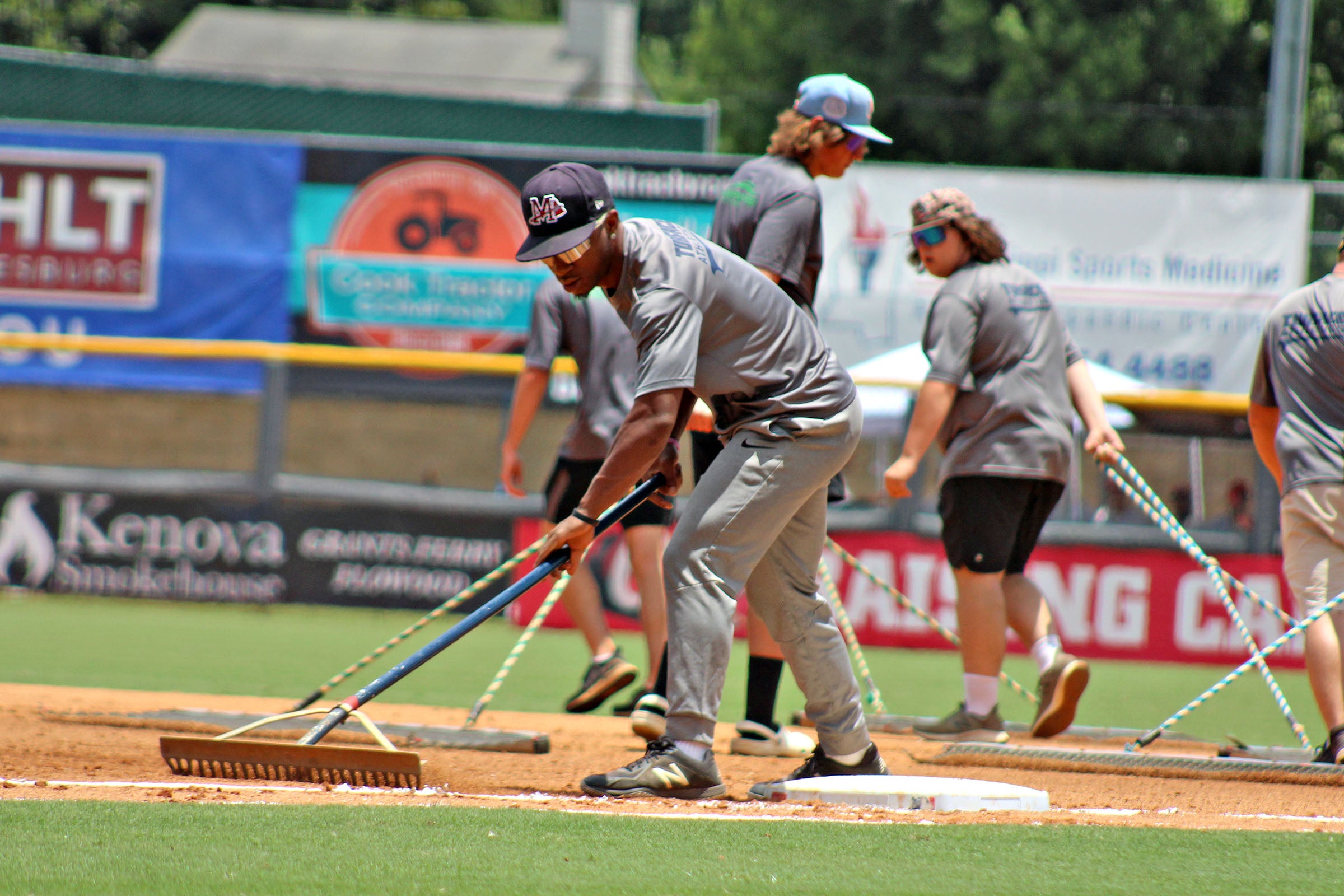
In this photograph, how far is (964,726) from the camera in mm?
5562

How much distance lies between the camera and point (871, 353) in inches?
468

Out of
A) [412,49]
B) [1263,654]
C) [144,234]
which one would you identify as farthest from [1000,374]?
[412,49]

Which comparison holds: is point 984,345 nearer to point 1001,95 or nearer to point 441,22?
point 1001,95

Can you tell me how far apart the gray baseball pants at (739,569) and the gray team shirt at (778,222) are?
104 cm

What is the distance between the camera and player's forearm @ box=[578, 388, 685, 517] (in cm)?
362

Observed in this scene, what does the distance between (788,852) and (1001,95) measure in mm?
24937

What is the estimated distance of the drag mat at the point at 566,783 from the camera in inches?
148

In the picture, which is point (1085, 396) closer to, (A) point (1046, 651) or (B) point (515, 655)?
(A) point (1046, 651)

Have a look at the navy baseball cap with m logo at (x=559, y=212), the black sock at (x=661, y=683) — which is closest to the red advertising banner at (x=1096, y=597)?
the black sock at (x=661, y=683)

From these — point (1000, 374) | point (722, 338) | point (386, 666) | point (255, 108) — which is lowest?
point (386, 666)

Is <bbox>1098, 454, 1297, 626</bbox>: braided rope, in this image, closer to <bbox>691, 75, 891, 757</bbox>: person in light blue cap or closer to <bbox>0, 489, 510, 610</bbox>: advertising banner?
<bbox>691, 75, 891, 757</bbox>: person in light blue cap

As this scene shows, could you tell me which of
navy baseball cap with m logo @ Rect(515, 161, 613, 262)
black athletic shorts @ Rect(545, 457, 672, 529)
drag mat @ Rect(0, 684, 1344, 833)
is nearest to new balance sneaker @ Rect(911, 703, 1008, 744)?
drag mat @ Rect(0, 684, 1344, 833)

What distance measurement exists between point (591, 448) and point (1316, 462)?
2.95 meters

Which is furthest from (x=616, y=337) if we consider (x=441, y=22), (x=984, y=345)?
(x=441, y=22)
